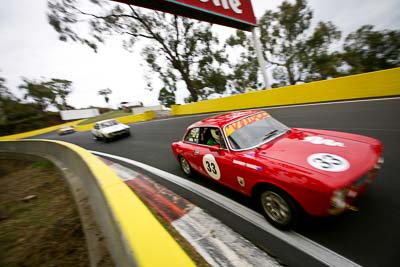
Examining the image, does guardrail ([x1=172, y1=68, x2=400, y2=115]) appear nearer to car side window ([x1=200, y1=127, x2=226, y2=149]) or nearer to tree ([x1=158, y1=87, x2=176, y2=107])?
car side window ([x1=200, y1=127, x2=226, y2=149])

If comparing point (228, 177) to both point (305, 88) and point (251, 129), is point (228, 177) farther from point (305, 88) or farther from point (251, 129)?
point (305, 88)

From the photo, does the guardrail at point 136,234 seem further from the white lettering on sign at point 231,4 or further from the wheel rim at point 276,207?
the white lettering on sign at point 231,4

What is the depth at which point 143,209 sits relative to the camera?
1.89 m

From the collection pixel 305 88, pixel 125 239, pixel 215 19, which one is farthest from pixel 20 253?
pixel 215 19

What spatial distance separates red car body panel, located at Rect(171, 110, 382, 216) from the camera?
212 cm

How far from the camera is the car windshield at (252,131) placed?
316 cm

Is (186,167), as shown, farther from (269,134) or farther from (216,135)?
(269,134)

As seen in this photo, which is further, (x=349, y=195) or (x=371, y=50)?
(x=371, y=50)

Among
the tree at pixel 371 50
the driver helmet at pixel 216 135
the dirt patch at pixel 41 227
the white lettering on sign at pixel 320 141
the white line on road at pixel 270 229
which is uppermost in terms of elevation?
the tree at pixel 371 50

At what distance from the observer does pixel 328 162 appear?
7.73 feet

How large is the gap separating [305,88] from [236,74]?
75.3 ft

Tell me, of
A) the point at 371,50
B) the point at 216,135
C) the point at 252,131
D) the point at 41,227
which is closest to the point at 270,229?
the point at 252,131

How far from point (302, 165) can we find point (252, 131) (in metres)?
1.11

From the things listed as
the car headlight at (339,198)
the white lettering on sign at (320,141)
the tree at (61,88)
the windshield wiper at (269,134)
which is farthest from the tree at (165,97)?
the car headlight at (339,198)
